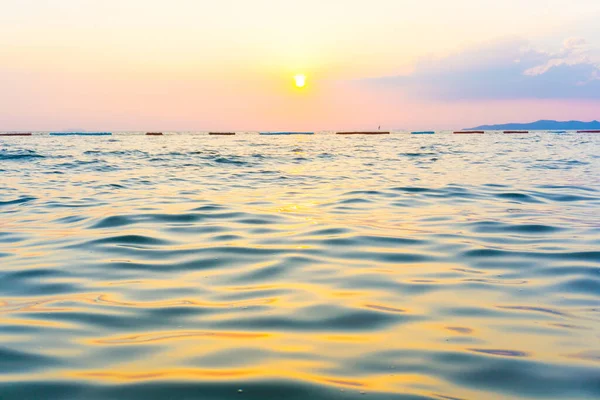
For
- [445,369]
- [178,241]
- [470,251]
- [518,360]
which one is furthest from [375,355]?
[178,241]

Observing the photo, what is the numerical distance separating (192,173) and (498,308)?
1384 cm

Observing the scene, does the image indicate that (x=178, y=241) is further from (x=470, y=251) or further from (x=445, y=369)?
(x=445, y=369)

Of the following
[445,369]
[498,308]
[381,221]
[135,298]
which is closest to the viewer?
[445,369]

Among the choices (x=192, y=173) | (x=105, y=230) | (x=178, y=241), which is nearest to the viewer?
(x=178, y=241)

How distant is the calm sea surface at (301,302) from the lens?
263 centimetres

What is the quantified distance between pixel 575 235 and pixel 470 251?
1898mm

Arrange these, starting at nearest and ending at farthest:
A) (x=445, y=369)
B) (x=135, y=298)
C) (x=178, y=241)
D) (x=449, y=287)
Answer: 1. (x=445, y=369)
2. (x=135, y=298)
3. (x=449, y=287)
4. (x=178, y=241)

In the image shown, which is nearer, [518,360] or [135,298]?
[518,360]

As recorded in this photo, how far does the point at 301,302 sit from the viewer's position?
3902 millimetres

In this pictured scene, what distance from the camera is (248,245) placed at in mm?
5906

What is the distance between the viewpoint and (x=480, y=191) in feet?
36.4

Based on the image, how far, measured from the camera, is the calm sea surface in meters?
2.63

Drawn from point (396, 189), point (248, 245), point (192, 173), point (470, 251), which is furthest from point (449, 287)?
point (192, 173)

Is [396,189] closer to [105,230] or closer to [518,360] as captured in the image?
[105,230]
